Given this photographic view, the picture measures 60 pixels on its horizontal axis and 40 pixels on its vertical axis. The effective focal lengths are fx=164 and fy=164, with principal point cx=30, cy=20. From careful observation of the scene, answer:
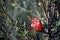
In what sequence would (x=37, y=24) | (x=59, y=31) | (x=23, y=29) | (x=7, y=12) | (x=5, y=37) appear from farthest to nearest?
(x=5, y=37) → (x=7, y=12) → (x=23, y=29) → (x=59, y=31) → (x=37, y=24)

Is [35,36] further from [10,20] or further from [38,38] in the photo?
[10,20]

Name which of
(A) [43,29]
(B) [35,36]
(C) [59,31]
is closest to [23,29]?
(B) [35,36]

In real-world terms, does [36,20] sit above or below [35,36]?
above

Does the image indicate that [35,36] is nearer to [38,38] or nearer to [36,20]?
[38,38]

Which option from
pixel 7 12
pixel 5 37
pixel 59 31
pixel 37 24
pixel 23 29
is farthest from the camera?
pixel 5 37

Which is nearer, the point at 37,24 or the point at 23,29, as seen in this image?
the point at 37,24

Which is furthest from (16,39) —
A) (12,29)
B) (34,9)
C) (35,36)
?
(34,9)

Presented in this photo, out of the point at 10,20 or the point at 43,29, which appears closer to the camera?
the point at 43,29

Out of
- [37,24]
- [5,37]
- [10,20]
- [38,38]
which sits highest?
[37,24]

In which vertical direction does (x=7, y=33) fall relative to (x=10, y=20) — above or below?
below
